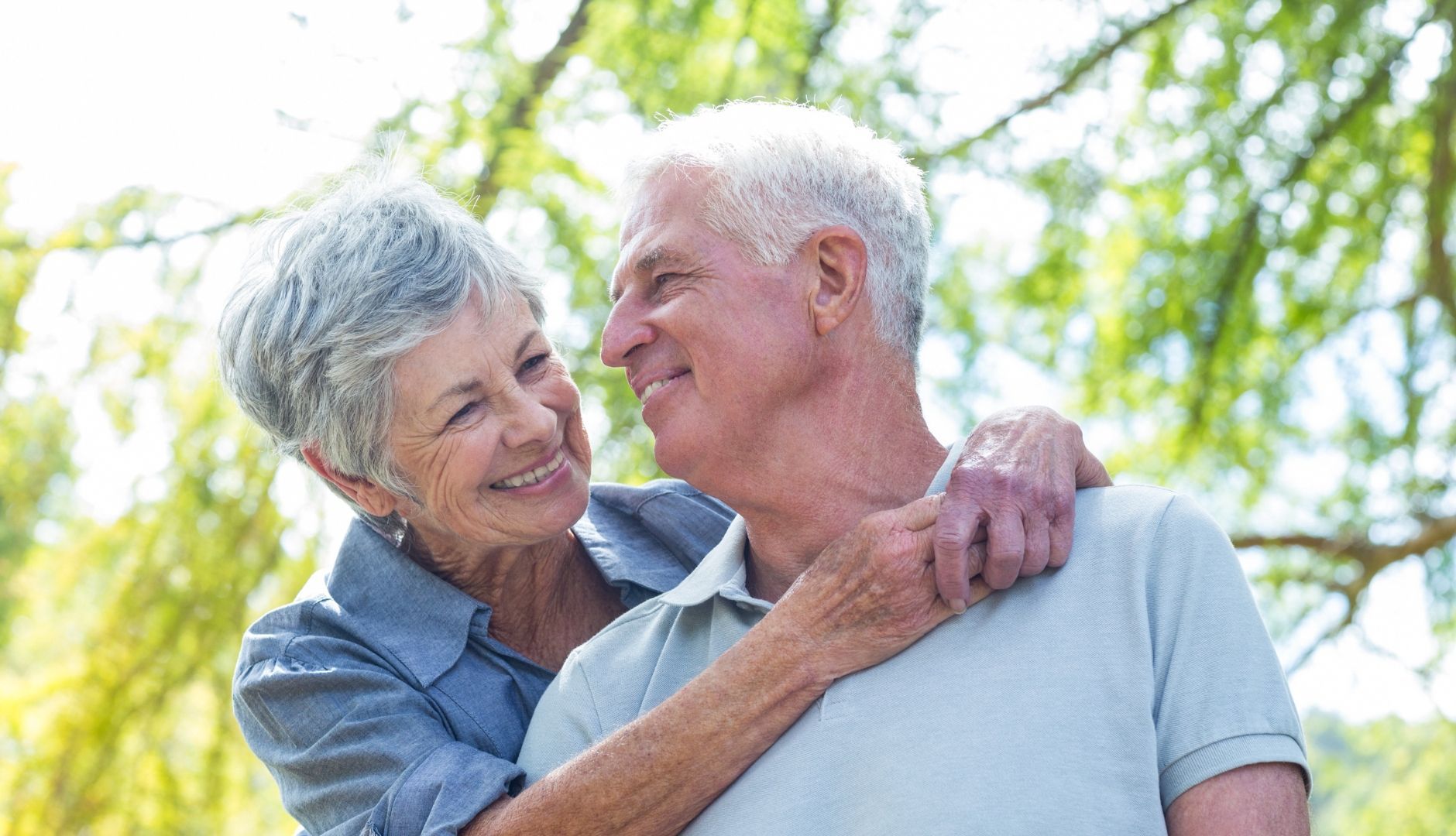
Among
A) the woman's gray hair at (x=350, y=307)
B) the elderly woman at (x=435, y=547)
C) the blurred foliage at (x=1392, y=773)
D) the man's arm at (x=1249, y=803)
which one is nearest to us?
the man's arm at (x=1249, y=803)

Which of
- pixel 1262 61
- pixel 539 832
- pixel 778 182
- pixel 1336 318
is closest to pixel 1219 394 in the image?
pixel 1336 318

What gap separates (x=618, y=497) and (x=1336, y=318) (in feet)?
9.78

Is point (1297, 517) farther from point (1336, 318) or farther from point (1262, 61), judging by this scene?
point (1262, 61)

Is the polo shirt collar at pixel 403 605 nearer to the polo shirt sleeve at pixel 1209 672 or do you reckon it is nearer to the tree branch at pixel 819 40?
the polo shirt sleeve at pixel 1209 672

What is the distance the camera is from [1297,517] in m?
4.86

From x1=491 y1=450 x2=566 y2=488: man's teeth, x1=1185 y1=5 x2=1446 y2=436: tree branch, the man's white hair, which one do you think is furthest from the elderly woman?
x1=1185 y1=5 x2=1446 y2=436: tree branch

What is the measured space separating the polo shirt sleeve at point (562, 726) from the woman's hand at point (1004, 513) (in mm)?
624

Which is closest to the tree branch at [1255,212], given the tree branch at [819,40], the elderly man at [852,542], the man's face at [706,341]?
the tree branch at [819,40]

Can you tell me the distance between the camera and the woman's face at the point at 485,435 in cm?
226

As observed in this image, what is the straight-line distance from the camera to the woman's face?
89.0 inches

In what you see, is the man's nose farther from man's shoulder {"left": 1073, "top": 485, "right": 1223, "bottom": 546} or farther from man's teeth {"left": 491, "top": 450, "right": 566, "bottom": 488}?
man's shoulder {"left": 1073, "top": 485, "right": 1223, "bottom": 546}

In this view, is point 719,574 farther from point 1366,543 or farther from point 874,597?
point 1366,543

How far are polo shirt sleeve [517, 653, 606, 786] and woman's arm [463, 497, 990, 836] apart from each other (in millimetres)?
172

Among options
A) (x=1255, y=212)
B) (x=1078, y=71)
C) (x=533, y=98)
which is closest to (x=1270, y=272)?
(x=1255, y=212)
